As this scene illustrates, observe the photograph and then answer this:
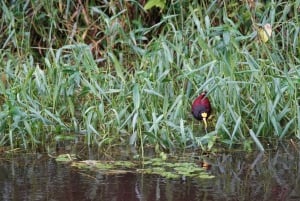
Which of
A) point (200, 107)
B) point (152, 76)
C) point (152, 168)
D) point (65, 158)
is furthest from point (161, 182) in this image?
point (152, 76)

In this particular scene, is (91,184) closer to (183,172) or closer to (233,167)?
(183,172)

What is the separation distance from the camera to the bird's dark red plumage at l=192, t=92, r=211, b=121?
425 cm

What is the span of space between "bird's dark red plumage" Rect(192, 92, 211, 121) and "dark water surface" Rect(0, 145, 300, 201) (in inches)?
13.9

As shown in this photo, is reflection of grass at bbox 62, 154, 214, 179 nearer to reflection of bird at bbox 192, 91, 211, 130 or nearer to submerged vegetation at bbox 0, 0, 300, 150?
submerged vegetation at bbox 0, 0, 300, 150

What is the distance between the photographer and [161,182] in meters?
3.54

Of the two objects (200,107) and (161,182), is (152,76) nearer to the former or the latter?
(200,107)

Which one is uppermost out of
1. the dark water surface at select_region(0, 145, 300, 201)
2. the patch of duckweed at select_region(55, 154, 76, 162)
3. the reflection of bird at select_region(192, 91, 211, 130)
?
the reflection of bird at select_region(192, 91, 211, 130)

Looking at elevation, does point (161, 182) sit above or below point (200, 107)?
below

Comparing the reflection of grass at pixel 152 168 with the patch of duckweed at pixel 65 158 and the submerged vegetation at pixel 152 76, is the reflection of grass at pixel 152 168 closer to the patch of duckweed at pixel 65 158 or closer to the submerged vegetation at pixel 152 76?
the patch of duckweed at pixel 65 158

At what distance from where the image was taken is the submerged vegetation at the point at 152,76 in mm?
4230

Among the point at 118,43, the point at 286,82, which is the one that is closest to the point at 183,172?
the point at 286,82

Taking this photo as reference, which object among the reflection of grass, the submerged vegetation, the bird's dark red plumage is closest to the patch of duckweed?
the reflection of grass

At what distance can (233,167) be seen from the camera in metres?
3.79

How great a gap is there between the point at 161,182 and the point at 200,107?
0.82 metres
